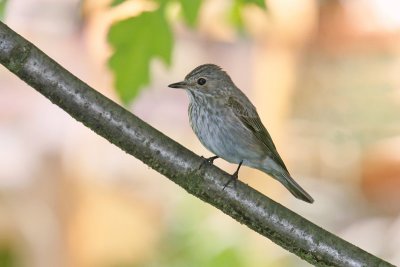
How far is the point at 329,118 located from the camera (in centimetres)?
759

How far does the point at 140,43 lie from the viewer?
2617mm

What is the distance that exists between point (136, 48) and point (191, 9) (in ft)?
0.83

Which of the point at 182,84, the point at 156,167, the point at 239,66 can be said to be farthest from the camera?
the point at 239,66

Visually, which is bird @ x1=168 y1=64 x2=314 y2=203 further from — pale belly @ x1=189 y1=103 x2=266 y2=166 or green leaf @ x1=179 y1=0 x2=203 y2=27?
green leaf @ x1=179 y1=0 x2=203 y2=27

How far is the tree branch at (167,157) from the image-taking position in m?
2.18

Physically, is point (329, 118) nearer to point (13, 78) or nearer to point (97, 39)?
point (97, 39)

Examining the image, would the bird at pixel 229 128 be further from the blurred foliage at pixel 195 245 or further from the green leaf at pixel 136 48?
the blurred foliage at pixel 195 245

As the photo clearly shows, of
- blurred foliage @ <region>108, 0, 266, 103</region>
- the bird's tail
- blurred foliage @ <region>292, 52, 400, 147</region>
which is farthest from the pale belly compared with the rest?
blurred foliage @ <region>292, 52, 400, 147</region>

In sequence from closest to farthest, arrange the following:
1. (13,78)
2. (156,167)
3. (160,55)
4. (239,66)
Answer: (156,167) < (160,55) < (13,78) < (239,66)

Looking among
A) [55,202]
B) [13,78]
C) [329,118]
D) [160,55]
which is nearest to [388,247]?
[329,118]

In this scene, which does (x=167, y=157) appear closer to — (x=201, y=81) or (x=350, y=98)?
(x=201, y=81)

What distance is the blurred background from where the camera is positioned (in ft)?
20.1

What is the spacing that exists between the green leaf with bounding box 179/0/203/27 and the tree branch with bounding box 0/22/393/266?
0.44m

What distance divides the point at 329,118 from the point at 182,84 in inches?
167
